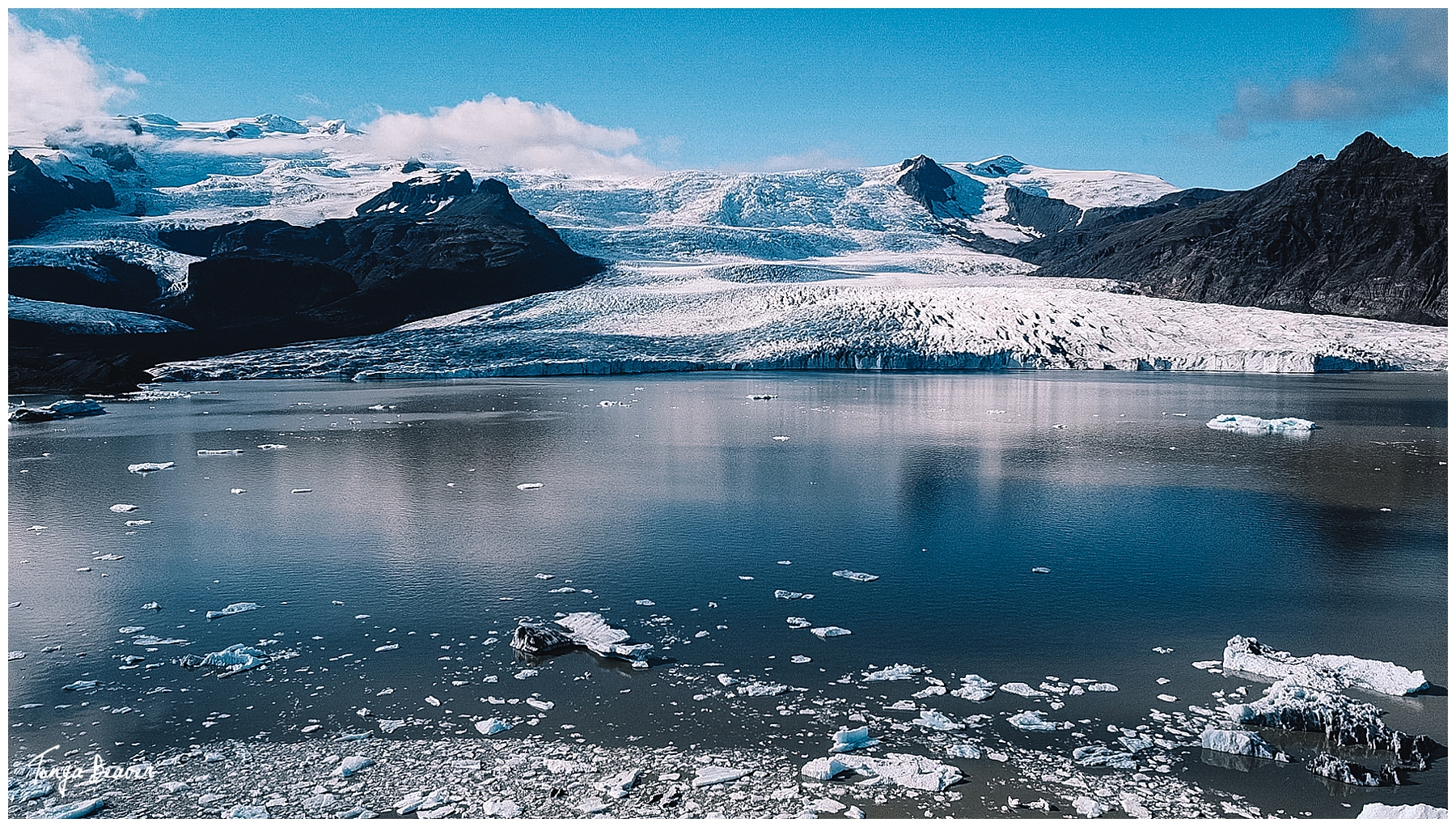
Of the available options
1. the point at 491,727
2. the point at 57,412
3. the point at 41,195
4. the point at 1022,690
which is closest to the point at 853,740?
the point at 1022,690

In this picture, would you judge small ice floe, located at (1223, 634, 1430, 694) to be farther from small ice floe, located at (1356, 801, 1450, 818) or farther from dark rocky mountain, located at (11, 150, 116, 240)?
dark rocky mountain, located at (11, 150, 116, 240)

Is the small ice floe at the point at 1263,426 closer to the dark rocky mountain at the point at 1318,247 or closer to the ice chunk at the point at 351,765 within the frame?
the ice chunk at the point at 351,765

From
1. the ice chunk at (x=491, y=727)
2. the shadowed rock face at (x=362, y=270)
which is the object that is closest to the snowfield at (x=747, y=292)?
the shadowed rock face at (x=362, y=270)

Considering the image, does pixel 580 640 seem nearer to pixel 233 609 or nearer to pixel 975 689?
pixel 975 689

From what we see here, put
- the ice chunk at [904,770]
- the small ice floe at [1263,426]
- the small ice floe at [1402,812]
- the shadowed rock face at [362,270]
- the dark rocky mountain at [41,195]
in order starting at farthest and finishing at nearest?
the dark rocky mountain at [41,195] < the shadowed rock face at [362,270] < the small ice floe at [1263,426] < the ice chunk at [904,770] < the small ice floe at [1402,812]

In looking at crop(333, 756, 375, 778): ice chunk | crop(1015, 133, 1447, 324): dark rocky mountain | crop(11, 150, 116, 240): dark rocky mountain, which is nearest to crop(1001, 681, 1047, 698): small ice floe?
crop(333, 756, 375, 778): ice chunk

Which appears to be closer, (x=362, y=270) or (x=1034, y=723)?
(x=1034, y=723)
